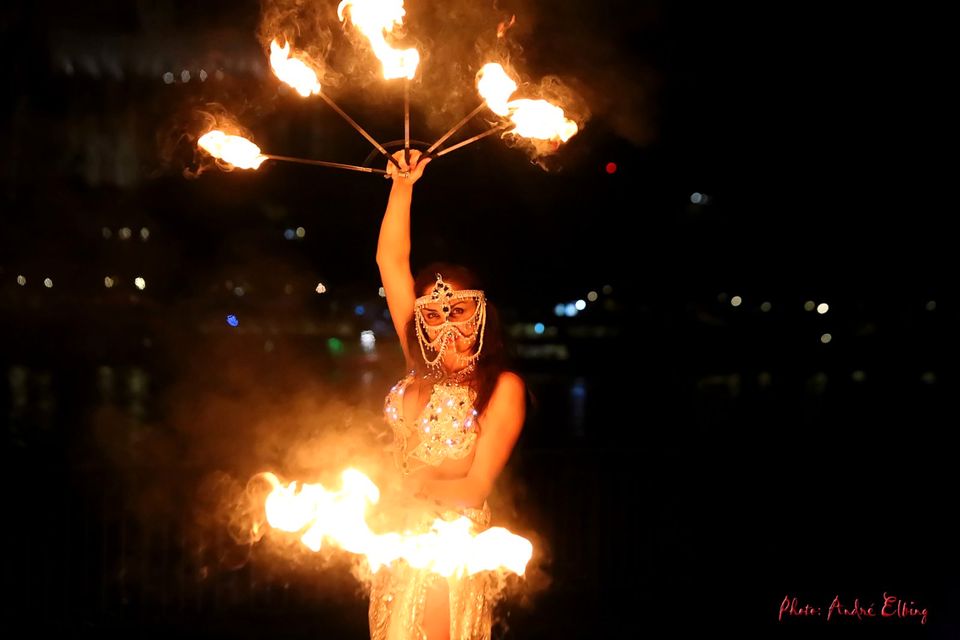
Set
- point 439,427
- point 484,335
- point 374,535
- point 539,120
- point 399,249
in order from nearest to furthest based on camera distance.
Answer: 1. point 374,535
2. point 439,427
3. point 484,335
4. point 539,120
5. point 399,249

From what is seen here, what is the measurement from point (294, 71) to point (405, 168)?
625 millimetres

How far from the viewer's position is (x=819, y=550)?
572 centimetres

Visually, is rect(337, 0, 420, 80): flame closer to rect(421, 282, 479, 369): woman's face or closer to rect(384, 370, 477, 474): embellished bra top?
rect(421, 282, 479, 369): woman's face

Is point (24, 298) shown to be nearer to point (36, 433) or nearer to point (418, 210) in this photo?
point (36, 433)

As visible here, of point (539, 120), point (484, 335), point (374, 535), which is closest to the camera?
point (374, 535)

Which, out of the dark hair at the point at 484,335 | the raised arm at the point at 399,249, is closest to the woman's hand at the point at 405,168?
the raised arm at the point at 399,249

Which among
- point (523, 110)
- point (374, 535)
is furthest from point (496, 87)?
point (374, 535)

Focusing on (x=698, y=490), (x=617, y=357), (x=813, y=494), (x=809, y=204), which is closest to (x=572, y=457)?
(x=698, y=490)

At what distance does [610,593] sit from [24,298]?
30461mm

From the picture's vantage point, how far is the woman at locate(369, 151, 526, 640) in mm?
3189

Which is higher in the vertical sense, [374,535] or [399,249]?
[399,249]

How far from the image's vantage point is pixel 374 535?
10.2ft

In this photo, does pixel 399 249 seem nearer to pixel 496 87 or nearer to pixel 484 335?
pixel 484 335

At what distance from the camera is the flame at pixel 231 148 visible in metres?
3.61
